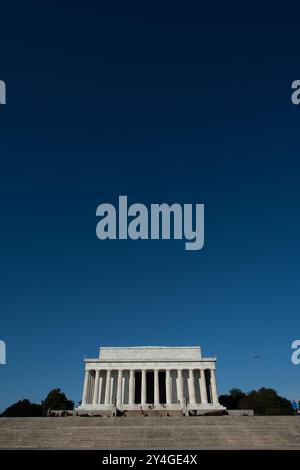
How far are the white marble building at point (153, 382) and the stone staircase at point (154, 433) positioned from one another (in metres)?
25.5

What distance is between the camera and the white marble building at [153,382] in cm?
5834

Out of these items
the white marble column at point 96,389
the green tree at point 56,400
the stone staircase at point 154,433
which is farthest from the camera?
the green tree at point 56,400

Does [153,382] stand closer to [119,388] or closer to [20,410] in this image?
[119,388]

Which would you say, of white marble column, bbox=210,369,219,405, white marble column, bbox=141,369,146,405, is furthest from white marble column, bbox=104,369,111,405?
white marble column, bbox=210,369,219,405

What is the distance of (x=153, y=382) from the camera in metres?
64.2

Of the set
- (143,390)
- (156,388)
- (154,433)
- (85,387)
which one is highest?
(85,387)

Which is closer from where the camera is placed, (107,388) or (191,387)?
(191,387)

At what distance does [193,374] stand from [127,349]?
12266 millimetres

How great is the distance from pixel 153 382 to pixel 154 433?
36.8m

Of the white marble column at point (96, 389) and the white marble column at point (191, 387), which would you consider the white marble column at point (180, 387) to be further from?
the white marble column at point (96, 389)

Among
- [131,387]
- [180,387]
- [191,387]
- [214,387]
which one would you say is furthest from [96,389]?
[214,387]

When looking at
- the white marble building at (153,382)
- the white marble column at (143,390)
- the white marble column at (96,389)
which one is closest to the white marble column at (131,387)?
the white marble building at (153,382)

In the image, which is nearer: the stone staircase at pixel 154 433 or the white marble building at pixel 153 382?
the stone staircase at pixel 154 433
